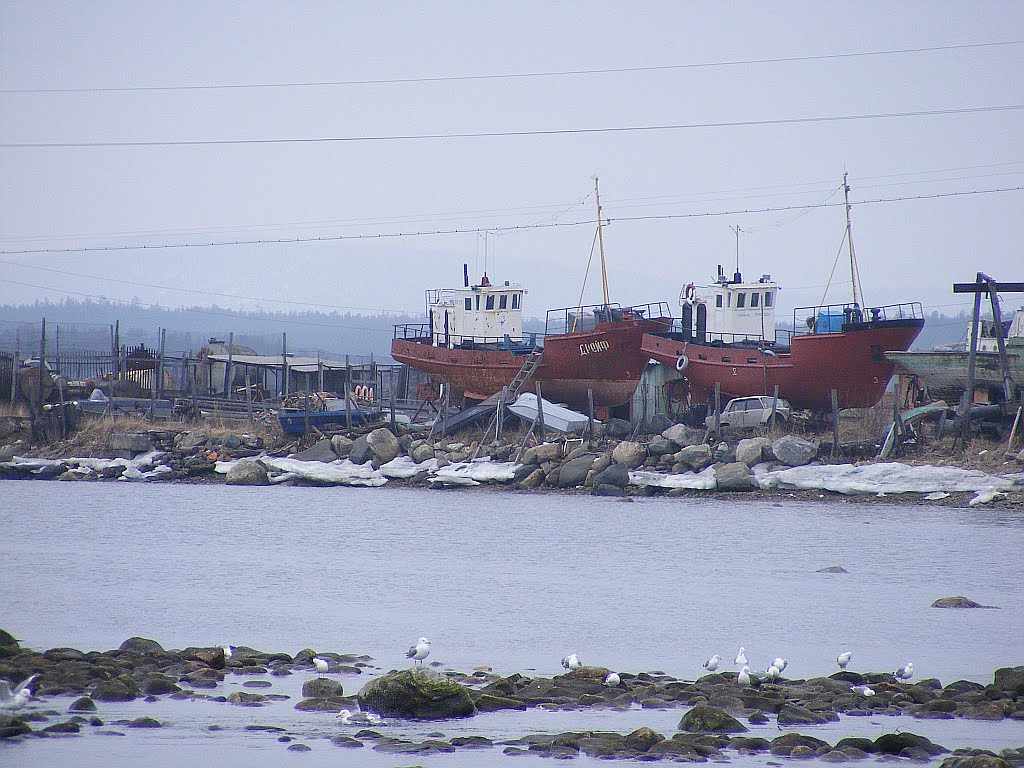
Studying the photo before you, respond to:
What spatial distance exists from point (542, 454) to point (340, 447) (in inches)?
295

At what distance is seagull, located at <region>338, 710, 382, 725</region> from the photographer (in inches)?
543

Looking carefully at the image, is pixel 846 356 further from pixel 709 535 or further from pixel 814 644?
pixel 814 644

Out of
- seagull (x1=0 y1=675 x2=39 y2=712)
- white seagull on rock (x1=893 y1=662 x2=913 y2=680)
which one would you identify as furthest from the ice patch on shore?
seagull (x1=0 y1=675 x2=39 y2=712)

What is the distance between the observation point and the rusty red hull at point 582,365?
4825 centimetres

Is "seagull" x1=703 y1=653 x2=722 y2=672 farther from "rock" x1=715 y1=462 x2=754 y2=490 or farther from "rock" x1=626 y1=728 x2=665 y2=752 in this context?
"rock" x1=715 y1=462 x2=754 y2=490

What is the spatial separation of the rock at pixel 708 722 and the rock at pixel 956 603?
9.29m

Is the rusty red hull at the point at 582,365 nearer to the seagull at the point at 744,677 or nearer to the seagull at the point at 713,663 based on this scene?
the seagull at the point at 713,663

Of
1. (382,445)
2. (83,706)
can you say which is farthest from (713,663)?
(382,445)

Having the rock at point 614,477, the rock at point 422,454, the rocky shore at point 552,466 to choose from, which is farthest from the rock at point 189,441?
the rock at point 614,477

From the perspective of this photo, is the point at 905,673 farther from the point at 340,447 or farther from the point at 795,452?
the point at 340,447

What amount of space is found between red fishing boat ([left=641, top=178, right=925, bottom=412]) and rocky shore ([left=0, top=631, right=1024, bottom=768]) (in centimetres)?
2774

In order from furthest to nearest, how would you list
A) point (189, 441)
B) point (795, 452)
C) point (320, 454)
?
point (189, 441)
point (320, 454)
point (795, 452)

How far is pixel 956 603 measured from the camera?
21641mm

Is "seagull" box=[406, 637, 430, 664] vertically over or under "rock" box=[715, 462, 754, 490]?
under
